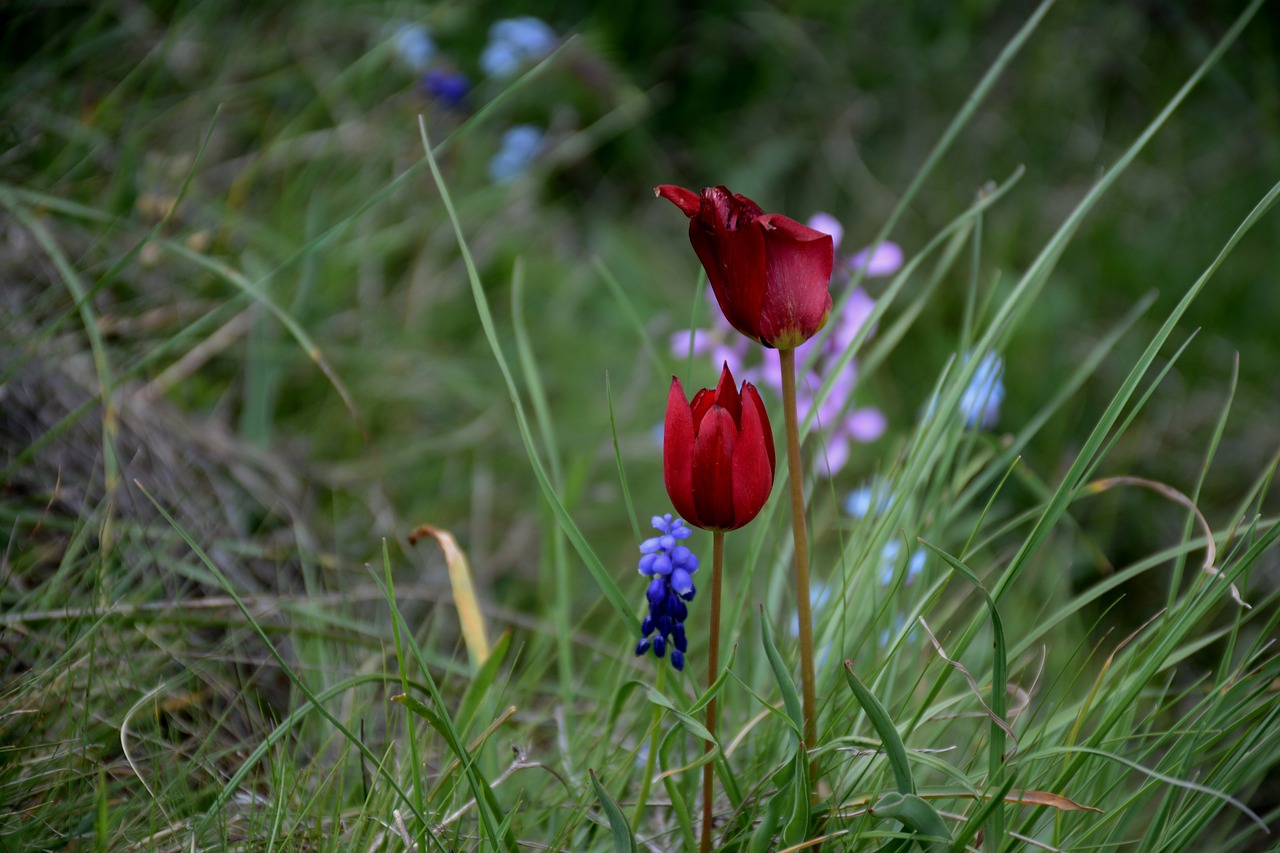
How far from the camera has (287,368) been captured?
6.15 ft

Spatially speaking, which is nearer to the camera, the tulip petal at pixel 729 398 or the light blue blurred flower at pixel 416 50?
the tulip petal at pixel 729 398

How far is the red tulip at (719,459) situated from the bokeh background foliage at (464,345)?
201 millimetres

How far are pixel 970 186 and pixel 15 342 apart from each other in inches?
94.0

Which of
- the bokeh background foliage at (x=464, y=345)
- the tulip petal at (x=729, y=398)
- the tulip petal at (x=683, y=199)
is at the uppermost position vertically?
the tulip petal at (x=683, y=199)

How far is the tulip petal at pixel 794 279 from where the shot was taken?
74 cm

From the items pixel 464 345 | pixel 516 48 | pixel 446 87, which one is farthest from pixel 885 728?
pixel 516 48

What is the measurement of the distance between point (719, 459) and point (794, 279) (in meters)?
0.15

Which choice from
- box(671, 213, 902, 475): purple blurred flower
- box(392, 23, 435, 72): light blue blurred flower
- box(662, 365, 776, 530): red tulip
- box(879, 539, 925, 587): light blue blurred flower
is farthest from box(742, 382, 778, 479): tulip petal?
box(392, 23, 435, 72): light blue blurred flower

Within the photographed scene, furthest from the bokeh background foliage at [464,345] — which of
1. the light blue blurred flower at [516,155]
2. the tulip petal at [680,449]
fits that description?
the tulip petal at [680,449]

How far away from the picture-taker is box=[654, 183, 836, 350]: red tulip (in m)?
0.72

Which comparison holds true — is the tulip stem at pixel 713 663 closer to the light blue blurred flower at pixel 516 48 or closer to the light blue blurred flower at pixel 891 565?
the light blue blurred flower at pixel 891 565

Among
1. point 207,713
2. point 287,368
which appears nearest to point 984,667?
point 207,713

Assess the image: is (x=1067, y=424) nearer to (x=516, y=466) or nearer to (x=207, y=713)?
(x=516, y=466)

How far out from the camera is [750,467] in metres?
0.74
